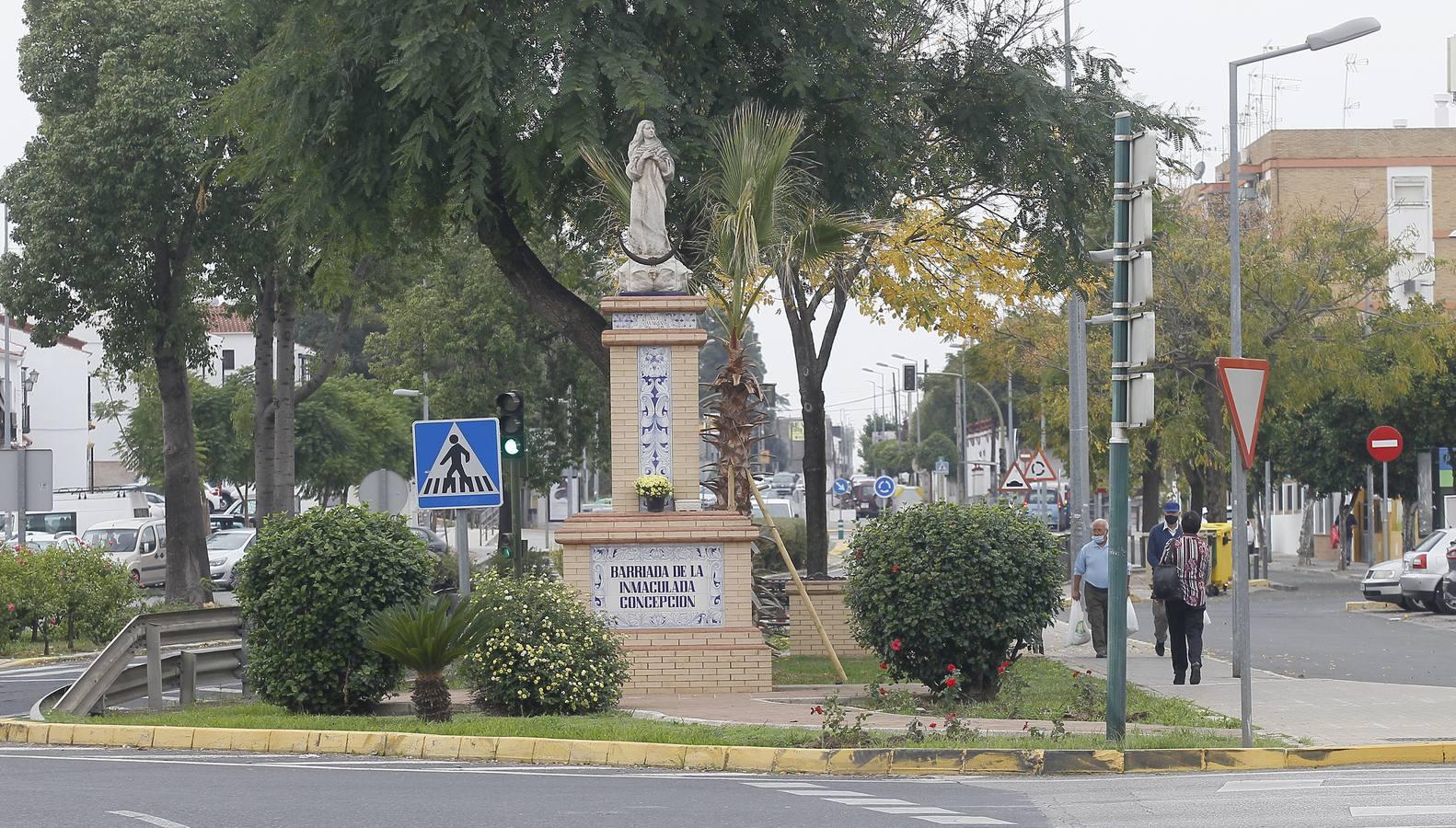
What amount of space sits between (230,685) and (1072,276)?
1162 centimetres

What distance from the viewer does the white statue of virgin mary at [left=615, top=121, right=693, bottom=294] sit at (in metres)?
18.0

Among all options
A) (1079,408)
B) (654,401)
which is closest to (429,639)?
(654,401)

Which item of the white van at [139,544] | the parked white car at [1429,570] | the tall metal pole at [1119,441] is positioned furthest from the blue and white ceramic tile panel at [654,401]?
the white van at [139,544]

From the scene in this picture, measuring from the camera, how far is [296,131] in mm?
20078

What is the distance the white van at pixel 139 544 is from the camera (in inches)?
1665

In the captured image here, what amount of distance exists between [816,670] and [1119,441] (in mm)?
7694

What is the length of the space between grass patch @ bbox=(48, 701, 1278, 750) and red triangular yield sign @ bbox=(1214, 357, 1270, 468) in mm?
2147

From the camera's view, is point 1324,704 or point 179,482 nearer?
point 1324,704

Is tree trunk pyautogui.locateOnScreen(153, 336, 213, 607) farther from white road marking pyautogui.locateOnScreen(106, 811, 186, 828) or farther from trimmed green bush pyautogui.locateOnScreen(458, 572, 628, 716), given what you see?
white road marking pyautogui.locateOnScreen(106, 811, 186, 828)

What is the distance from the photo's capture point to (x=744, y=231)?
18.5 metres

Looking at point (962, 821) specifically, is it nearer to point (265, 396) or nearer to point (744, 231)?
point (744, 231)

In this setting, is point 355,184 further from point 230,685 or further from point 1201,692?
point 1201,692

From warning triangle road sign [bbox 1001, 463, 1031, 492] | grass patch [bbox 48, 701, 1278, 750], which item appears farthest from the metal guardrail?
warning triangle road sign [bbox 1001, 463, 1031, 492]

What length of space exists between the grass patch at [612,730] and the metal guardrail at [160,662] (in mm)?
320
